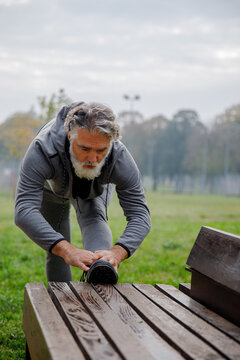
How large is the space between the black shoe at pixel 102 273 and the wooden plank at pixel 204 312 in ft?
1.14

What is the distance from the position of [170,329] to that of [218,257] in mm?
610

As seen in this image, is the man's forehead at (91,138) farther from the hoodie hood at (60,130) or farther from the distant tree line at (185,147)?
the distant tree line at (185,147)

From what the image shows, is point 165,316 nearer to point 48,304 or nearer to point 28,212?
point 48,304

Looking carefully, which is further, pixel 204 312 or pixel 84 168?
pixel 84 168

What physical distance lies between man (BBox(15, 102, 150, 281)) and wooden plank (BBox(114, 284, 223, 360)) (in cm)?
48

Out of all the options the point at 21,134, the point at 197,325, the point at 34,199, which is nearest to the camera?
the point at 197,325

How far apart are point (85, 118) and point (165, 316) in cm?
146

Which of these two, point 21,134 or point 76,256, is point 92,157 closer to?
point 76,256

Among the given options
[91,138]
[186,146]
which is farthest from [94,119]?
[186,146]

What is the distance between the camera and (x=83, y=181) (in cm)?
362

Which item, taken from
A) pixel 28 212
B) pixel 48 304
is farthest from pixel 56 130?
pixel 48 304

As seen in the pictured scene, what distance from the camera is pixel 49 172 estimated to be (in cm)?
341

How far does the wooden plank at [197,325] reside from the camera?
1.99 m

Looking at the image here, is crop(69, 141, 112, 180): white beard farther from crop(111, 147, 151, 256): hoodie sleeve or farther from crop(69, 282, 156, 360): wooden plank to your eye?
crop(69, 282, 156, 360): wooden plank
